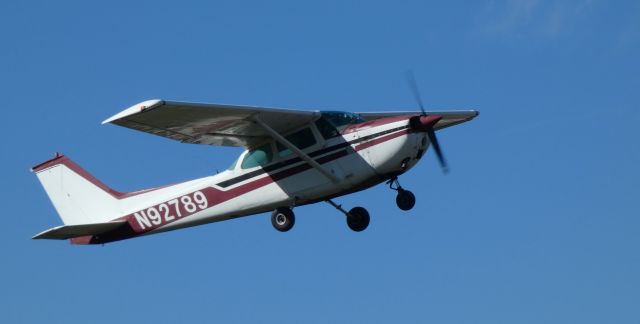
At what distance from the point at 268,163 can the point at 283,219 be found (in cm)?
116

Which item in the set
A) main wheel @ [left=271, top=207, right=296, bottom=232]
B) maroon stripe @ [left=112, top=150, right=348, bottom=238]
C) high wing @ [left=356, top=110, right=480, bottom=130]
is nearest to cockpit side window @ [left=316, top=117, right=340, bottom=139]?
maroon stripe @ [left=112, top=150, right=348, bottom=238]

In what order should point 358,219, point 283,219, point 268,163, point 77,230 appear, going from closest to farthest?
point 283,219 → point 268,163 → point 358,219 → point 77,230

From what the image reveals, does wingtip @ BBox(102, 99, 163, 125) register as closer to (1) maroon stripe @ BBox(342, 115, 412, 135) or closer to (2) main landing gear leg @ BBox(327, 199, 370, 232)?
(1) maroon stripe @ BBox(342, 115, 412, 135)

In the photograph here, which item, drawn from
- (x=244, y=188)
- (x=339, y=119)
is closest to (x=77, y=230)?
(x=244, y=188)

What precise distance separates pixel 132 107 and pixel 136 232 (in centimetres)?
497

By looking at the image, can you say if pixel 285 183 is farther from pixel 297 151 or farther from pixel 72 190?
pixel 72 190

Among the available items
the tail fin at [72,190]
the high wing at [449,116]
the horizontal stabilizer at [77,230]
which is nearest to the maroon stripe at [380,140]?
the high wing at [449,116]

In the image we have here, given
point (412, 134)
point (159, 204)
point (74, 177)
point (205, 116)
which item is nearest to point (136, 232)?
point (159, 204)

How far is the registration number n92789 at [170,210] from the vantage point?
2197 centimetres

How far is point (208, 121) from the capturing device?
66.1 ft

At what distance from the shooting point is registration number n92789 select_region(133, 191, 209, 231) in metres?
22.0

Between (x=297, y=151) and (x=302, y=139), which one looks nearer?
(x=297, y=151)

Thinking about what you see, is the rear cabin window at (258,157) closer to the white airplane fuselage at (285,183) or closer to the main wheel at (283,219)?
the white airplane fuselage at (285,183)

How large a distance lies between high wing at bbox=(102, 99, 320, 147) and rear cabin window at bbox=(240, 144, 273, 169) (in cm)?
17
